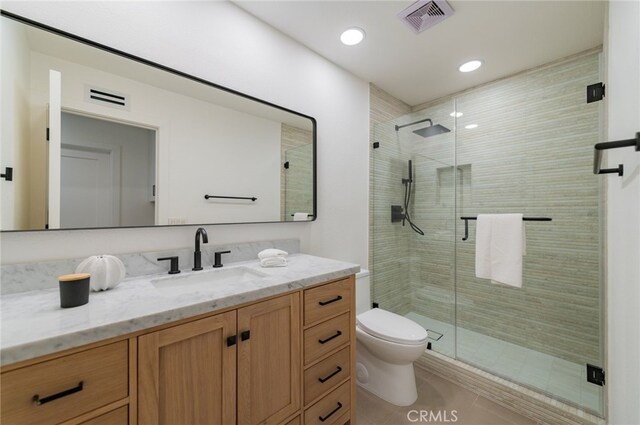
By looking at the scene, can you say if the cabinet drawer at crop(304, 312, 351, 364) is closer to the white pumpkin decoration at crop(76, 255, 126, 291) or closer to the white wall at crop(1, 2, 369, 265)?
the white wall at crop(1, 2, 369, 265)

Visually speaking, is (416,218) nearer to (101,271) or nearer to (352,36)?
(352,36)

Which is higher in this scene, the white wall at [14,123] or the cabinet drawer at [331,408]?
the white wall at [14,123]

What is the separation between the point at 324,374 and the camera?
1.24 meters

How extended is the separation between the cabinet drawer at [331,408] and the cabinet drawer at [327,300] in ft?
1.30

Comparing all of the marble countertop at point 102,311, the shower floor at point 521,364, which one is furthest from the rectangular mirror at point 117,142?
the shower floor at point 521,364

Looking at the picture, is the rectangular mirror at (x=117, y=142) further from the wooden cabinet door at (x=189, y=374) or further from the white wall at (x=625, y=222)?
the white wall at (x=625, y=222)

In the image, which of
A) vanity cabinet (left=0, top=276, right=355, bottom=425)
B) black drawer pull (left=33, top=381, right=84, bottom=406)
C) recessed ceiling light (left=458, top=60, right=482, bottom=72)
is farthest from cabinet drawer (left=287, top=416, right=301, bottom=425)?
recessed ceiling light (left=458, top=60, right=482, bottom=72)

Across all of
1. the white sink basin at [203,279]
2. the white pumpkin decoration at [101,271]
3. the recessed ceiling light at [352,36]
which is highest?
the recessed ceiling light at [352,36]

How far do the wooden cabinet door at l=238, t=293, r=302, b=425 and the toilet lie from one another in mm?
740

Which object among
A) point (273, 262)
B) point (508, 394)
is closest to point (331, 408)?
point (273, 262)

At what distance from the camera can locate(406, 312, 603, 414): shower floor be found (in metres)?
1.65

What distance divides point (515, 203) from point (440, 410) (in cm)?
169

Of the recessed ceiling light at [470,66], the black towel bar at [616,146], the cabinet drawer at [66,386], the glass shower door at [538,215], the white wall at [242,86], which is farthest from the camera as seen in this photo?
the recessed ceiling light at [470,66]

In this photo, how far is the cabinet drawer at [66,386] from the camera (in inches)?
22.6
